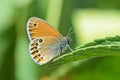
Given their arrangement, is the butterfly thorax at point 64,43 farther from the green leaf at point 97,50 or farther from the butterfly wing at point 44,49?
the green leaf at point 97,50

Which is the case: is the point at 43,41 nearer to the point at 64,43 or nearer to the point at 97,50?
the point at 64,43

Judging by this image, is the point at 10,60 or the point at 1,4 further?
the point at 1,4

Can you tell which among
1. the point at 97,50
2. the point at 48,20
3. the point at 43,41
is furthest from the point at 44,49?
the point at 48,20

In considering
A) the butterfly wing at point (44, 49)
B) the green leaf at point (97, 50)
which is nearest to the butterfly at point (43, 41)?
the butterfly wing at point (44, 49)

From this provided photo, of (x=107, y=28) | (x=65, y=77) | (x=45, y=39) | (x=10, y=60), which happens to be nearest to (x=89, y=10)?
(x=107, y=28)

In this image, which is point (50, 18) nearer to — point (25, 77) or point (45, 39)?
point (25, 77)

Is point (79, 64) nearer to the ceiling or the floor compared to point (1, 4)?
nearer to the floor

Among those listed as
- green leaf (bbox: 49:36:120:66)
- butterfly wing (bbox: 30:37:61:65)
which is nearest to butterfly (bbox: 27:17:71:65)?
butterfly wing (bbox: 30:37:61:65)
